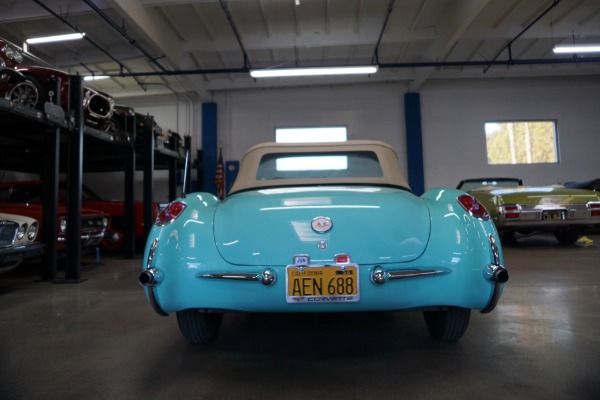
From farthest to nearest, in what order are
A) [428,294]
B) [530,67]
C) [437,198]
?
1. [530,67]
2. [437,198]
3. [428,294]

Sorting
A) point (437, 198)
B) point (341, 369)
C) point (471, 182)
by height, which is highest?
point (471, 182)

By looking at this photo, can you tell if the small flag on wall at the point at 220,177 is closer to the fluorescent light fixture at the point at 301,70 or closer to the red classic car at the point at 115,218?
the fluorescent light fixture at the point at 301,70

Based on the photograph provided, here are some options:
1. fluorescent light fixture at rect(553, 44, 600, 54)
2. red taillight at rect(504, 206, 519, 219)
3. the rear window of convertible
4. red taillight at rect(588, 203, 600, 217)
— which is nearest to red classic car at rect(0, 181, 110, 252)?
the rear window of convertible

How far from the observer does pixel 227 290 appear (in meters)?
1.66

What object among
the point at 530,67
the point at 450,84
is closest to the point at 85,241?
the point at 450,84

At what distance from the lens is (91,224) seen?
17.5 ft

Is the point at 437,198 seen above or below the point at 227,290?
above

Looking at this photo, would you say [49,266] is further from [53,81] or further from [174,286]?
[174,286]

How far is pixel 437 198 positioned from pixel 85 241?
16.7 ft

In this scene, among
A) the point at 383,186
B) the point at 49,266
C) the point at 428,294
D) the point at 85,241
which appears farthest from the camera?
the point at 85,241

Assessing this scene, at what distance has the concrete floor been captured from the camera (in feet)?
5.02

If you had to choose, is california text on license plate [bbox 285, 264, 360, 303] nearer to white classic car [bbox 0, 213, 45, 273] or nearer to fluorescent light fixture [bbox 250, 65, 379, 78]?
white classic car [bbox 0, 213, 45, 273]

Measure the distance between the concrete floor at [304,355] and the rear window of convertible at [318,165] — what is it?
3.43 feet

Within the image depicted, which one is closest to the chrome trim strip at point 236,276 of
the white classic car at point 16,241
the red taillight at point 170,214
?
the red taillight at point 170,214
